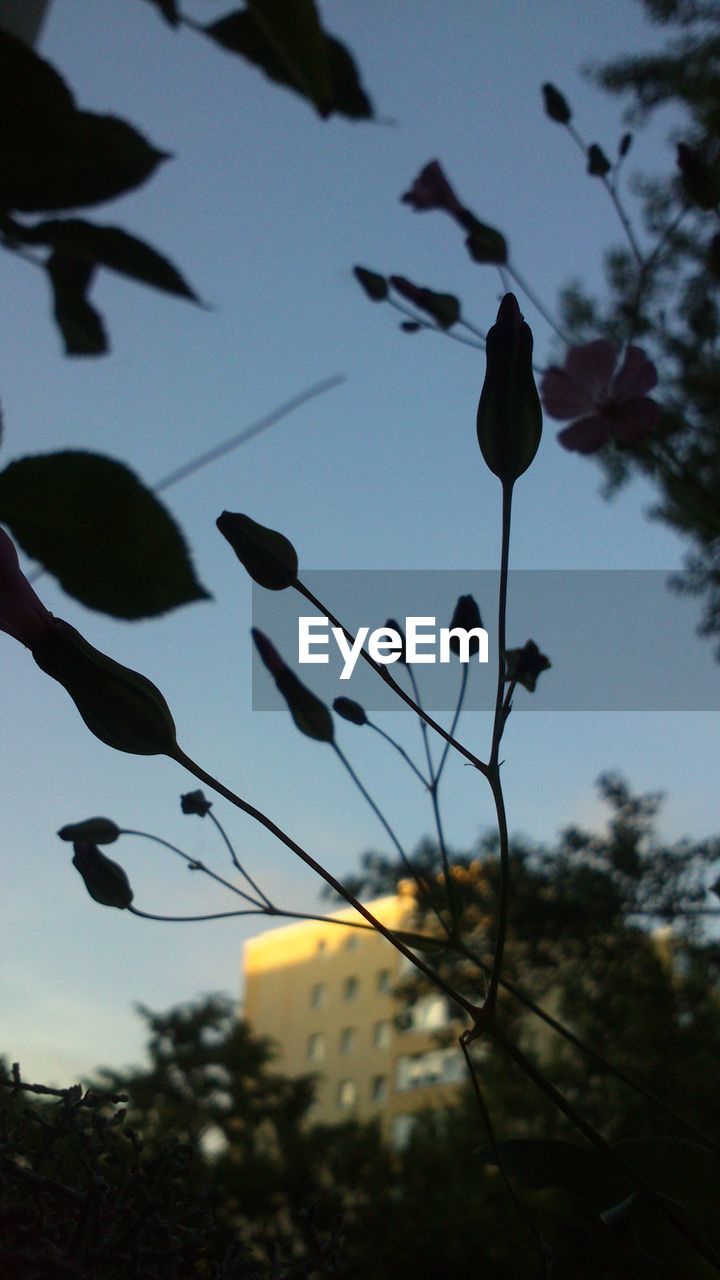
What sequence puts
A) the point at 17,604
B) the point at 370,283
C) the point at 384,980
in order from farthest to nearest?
the point at 384,980 → the point at 370,283 → the point at 17,604

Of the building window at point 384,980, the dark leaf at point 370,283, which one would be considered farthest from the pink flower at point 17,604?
the building window at point 384,980

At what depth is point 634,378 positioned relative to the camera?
15.6 inches

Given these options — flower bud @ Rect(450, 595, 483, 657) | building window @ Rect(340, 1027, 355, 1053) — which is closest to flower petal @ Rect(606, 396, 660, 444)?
flower bud @ Rect(450, 595, 483, 657)

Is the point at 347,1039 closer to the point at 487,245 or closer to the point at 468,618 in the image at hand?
the point at 487,245

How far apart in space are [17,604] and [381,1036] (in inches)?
451

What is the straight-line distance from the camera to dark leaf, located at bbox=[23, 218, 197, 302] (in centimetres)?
26

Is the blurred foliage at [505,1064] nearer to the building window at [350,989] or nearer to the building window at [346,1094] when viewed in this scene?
the building window at [350,989]

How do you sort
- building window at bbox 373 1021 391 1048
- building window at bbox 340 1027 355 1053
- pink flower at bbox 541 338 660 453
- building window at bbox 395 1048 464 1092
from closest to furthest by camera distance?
1. pink flower at bbox 541 338 660 453
2. building window at bbox 340 1027 355 1053
3. building window at bbox 373 1021 391 1048
4. building window at bbox 395 1048 464 1092

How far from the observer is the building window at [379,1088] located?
1091 centimetres

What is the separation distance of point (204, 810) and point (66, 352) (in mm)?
135

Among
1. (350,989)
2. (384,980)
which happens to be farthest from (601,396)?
(350,989)

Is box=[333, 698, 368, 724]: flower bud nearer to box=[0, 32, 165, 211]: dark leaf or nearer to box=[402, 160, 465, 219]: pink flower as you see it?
box=[0, 32, 165, 211]: dark leaf

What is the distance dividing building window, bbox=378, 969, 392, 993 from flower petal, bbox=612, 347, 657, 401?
7047 millimetres

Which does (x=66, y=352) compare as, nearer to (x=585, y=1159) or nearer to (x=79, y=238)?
(x=79, y=238)
